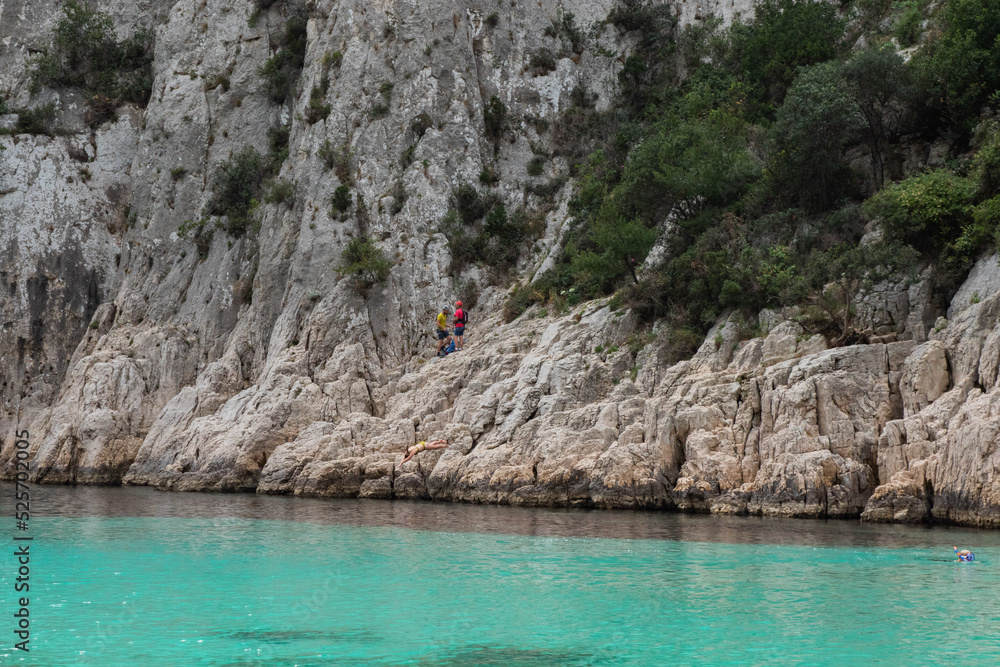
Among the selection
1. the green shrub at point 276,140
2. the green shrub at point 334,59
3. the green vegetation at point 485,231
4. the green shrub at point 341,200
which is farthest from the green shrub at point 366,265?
the green shrub at point 276,140

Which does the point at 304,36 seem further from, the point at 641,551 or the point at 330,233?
the point at 641,551

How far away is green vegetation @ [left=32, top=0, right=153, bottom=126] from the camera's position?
193 ft

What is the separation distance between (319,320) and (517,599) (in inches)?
1128

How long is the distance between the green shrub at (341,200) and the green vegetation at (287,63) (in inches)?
440

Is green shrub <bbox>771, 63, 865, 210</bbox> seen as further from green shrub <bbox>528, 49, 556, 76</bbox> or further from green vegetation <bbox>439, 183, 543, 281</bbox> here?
green shrub <bbox>528, 49, 556, 76</bbox>

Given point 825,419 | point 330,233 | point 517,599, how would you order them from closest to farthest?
point 517,599, point 825,419, point 330,233

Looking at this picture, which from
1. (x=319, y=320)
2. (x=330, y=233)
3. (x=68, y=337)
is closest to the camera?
(x=319, y=320)

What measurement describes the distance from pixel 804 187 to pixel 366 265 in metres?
19.0

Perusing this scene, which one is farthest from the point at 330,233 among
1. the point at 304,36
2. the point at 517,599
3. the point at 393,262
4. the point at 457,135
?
the point at 517,599

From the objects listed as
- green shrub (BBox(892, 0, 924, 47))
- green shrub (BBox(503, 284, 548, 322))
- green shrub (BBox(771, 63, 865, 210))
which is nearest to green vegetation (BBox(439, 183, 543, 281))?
green shrub (BBox(503, 284, 548, 322))

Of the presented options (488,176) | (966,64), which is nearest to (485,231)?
(488,176)

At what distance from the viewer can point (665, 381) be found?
29562 millimetres

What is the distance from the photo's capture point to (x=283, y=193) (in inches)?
1885

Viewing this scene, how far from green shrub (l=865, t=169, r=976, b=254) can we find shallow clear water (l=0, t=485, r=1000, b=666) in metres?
9.82
